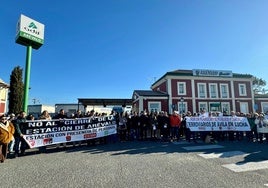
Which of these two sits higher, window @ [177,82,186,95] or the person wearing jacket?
window @ [177,82,186,95]

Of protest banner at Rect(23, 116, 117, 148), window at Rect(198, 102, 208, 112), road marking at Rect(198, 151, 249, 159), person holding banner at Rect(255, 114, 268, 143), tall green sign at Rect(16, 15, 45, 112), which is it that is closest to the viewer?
road marking at Rect(198, 151, 249, 159)

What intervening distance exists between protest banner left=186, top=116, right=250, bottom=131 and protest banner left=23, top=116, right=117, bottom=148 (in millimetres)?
4668

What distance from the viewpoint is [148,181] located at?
15.5 feet

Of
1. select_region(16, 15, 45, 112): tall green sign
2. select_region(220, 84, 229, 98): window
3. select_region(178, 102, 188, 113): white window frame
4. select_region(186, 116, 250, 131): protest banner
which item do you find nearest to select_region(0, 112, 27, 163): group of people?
select_region(16, 15, 45, 112): tall green sign

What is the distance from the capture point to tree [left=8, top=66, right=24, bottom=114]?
2526cm

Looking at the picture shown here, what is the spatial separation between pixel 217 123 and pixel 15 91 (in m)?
25.0

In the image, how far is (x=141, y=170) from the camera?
5625 mm

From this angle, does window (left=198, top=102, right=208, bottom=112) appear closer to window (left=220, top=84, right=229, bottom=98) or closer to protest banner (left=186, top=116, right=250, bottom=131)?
window (left=220, top=84, right=229, bottom=98)

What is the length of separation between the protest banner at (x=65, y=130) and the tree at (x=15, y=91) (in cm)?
1937

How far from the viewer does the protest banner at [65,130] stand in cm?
826

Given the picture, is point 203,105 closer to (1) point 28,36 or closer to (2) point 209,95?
(2) point 209,95

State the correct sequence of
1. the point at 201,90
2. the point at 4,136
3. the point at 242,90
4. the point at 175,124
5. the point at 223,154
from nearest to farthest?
the point at 4,136 < the point at 223,154 < the point at 175,124 < the point at 201,90 < the point at 242,90

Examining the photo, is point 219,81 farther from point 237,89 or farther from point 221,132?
point 221,132

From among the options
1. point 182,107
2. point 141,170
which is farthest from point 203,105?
point 141,170
